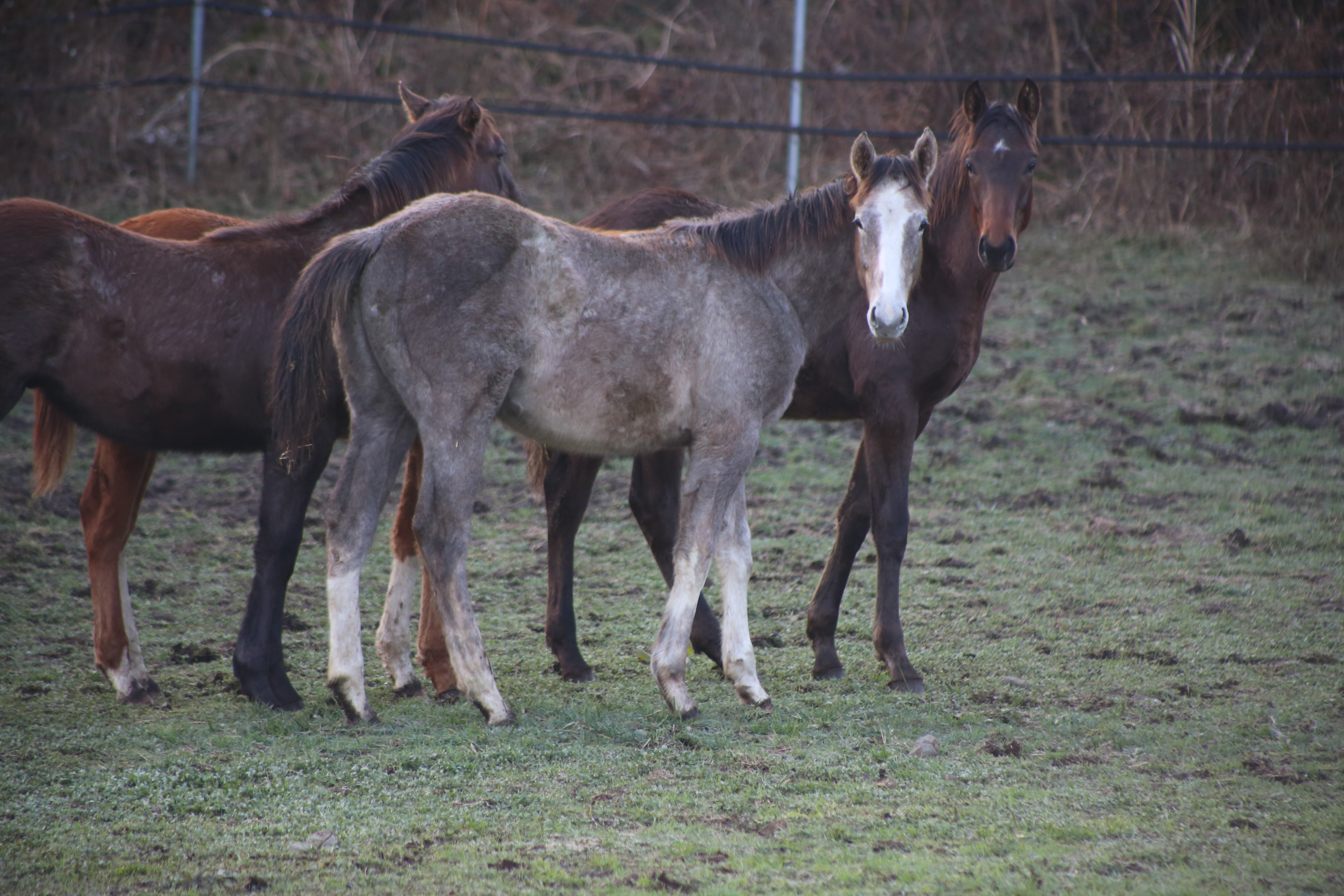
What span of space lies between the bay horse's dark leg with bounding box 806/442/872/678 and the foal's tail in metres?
2.36

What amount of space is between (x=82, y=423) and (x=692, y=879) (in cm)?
291

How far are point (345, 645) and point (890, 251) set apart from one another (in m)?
2.54

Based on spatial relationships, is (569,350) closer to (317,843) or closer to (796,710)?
(796,710)

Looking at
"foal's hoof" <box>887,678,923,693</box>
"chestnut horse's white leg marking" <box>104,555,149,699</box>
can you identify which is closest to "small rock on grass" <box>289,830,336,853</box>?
"chestnut horse's white leg marking" <box>104,555,149,699</box>

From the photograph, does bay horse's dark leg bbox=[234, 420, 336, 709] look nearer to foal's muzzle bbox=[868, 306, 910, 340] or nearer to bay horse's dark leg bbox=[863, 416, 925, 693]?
foal's muzzle bbox=[868, 306, 910, 340]

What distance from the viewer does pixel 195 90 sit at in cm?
1223

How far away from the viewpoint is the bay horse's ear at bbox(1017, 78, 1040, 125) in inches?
216

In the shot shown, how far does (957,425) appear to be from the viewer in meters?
9.12

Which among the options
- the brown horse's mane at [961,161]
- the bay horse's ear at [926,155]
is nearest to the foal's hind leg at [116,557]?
the bay horse's ear at [926,155]

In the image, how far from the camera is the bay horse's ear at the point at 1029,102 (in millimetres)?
5477

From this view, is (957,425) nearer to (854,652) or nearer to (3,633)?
(854,652)

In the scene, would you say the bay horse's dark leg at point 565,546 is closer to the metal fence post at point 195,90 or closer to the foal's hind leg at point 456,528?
the foal's hind leg at point 456,528

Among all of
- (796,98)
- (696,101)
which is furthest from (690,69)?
(796,98)

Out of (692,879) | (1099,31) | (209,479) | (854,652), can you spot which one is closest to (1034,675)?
(854,652)
